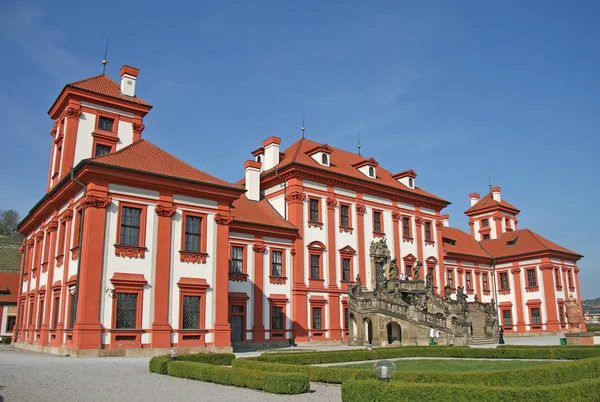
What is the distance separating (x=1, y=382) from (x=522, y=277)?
1955 inches

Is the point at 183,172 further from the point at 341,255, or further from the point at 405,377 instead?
the point at 405,377

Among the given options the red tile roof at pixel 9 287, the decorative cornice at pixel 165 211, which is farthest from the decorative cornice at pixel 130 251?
the red tile roof at pixel 9 287

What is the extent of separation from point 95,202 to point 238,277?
35.1 ft

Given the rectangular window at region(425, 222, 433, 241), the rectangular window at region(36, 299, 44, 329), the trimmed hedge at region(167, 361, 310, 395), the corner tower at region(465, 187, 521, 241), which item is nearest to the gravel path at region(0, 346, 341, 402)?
the trimmed hedge at region(167, 361, 310, 395)

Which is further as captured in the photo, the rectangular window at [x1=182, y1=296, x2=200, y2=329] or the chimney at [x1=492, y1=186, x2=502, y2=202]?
the chimney at [x1=492, y1=186, x2=502, y2=202]

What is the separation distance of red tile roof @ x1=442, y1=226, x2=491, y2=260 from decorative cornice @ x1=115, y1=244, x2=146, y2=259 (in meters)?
32.6

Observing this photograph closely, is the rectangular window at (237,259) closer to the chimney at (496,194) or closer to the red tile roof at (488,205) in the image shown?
the red tile roof at (488,205)

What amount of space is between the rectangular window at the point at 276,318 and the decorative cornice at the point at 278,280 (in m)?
1.55

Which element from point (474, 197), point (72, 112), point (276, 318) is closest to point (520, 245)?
point (474, 197)

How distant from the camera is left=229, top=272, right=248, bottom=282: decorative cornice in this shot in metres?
30.9

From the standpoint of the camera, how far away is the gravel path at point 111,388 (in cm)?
1118

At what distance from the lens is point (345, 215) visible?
38.2m

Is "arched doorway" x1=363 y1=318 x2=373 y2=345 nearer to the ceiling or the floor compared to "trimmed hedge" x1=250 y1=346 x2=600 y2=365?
nearer to the ceiling

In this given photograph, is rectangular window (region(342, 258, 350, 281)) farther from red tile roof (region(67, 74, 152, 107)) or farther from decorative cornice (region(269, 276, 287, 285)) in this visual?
red tile roof (region(67, 74, 152, 107))
